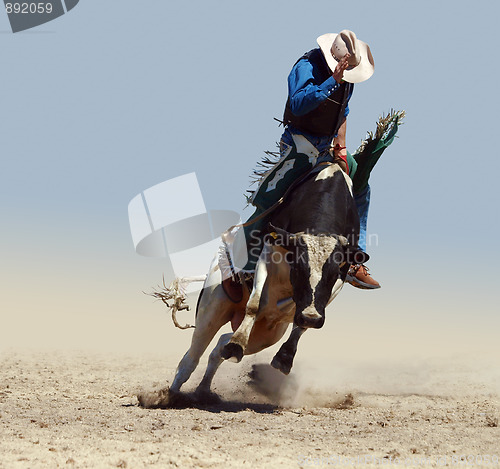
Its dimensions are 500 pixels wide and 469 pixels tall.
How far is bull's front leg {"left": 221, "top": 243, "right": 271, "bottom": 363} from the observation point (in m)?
7.01

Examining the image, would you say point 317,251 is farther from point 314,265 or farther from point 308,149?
point 308,149

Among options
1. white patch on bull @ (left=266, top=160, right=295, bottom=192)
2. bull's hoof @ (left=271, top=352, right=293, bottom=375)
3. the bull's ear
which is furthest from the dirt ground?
white patch on bull @ (left=266, top=160, right=295, bottom=192)

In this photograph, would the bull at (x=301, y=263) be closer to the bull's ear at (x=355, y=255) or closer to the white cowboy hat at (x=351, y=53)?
the bull's ear at (x=355, y=255)

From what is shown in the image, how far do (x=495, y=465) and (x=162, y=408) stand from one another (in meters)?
3.89

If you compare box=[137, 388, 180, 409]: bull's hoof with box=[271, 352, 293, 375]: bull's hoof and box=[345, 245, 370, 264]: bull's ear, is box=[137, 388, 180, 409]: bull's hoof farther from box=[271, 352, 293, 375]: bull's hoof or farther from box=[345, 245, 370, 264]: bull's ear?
box=[345, 245, 370, 264]: bull's ear

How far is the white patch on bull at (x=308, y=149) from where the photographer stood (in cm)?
771

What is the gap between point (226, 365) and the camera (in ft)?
36.3

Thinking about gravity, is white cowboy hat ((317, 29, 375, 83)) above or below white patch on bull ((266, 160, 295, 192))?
above

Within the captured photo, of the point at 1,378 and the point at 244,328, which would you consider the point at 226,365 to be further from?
the point at 244,328

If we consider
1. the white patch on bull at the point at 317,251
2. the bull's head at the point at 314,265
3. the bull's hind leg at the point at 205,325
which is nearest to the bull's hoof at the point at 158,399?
the bull's hind leg at the point at 205,325

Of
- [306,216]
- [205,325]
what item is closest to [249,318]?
[306,216]

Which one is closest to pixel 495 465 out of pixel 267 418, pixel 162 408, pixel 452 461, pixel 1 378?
pixel 452 461

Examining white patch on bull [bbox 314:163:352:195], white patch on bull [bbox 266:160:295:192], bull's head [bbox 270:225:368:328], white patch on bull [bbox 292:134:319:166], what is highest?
white patch on bull [bbox 292:134:319:166]

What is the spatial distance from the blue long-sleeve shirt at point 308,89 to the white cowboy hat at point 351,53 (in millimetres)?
203
